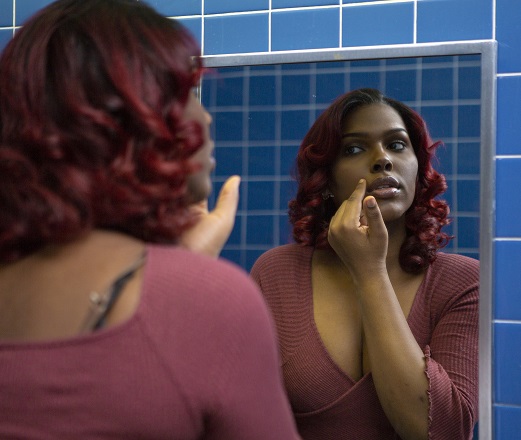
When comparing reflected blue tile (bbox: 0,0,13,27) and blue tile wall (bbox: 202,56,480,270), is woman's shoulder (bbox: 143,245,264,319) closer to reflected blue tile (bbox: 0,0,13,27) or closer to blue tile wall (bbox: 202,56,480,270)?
blue tile wall (bbox: 202,56,480,270)

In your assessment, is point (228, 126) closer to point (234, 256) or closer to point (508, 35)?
point (234, 256)

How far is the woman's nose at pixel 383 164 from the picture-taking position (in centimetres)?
104

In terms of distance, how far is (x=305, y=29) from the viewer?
1.28m

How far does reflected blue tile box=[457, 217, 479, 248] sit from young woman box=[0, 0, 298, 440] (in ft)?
2.21

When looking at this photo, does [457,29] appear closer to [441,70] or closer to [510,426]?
[441,70]

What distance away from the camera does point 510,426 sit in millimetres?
1140

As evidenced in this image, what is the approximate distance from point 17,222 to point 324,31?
910mm

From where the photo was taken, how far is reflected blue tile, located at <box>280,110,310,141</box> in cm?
119

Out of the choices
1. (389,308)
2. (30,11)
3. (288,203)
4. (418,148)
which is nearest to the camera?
(389,308)

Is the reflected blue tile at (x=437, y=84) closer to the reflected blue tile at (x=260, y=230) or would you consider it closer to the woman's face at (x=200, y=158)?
the reflected blue tile at (x=260, y=230)

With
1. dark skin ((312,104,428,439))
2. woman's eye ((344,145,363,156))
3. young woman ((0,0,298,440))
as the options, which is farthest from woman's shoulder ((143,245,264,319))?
woman's eye ((344,145,363,156))

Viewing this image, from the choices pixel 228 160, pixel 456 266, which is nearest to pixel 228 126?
pixel 228 160

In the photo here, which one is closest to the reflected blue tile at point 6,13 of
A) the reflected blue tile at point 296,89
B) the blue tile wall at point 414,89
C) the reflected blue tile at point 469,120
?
the blue tile wall at point 414,89

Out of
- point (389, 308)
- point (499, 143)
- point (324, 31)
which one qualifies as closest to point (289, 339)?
point (389, 308)
